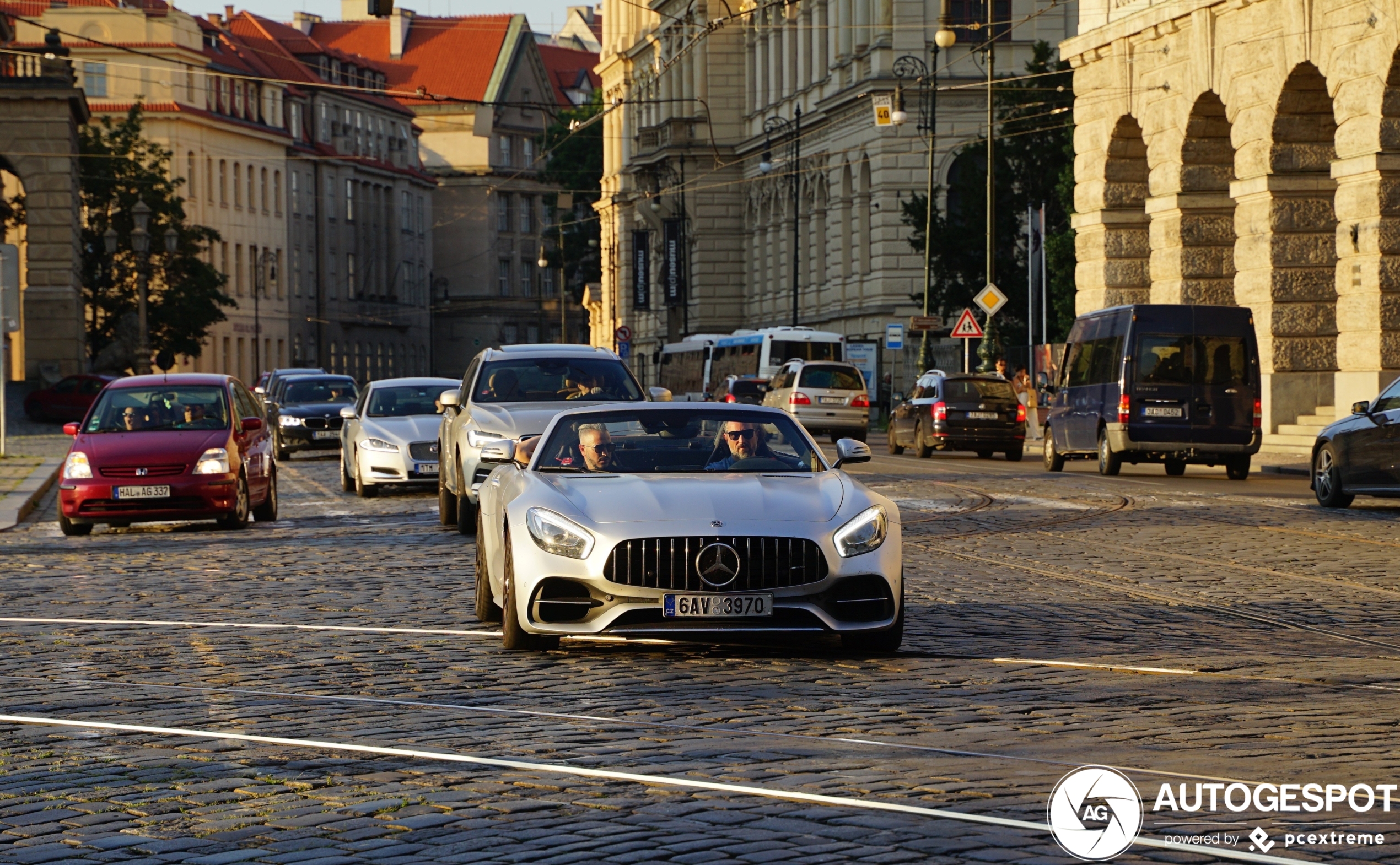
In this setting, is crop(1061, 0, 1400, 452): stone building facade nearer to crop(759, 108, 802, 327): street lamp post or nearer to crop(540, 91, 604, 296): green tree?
crop(759, 108, 802, 327): street lamp post

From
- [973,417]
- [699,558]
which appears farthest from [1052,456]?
[699,558]

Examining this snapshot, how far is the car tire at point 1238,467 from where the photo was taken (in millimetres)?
30297

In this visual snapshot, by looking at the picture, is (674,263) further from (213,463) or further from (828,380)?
(213,463)

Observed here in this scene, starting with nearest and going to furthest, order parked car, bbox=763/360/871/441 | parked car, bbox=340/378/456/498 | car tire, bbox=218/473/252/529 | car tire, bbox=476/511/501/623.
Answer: car tire, bbox=476/511/501/623
car tire, bbox=218/473/252/529
parked car, bbox=340/378/456/498
parked car, bbox=763/360/871/441

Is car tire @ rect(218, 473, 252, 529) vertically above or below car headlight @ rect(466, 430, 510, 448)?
below

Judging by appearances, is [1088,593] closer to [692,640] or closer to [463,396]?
[692,640]

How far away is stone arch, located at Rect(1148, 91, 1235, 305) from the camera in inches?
1570

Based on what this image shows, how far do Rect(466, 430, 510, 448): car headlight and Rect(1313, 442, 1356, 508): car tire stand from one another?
352 inches

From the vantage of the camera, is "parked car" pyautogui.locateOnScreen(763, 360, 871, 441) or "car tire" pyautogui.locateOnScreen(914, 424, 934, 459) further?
"parked car" pyautogui.locateOnScreen(763, 360, 871, 441)

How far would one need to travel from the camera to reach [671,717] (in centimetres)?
895

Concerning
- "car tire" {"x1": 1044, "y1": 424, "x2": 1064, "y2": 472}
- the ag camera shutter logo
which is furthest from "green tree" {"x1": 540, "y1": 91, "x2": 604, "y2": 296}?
the ag camera shutter logo

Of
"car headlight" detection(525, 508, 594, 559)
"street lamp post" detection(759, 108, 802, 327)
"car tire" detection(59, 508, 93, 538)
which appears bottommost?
"car tire" detection(59, 508, 93, 538)

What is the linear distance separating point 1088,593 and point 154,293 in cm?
6781

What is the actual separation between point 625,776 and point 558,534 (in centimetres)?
324
